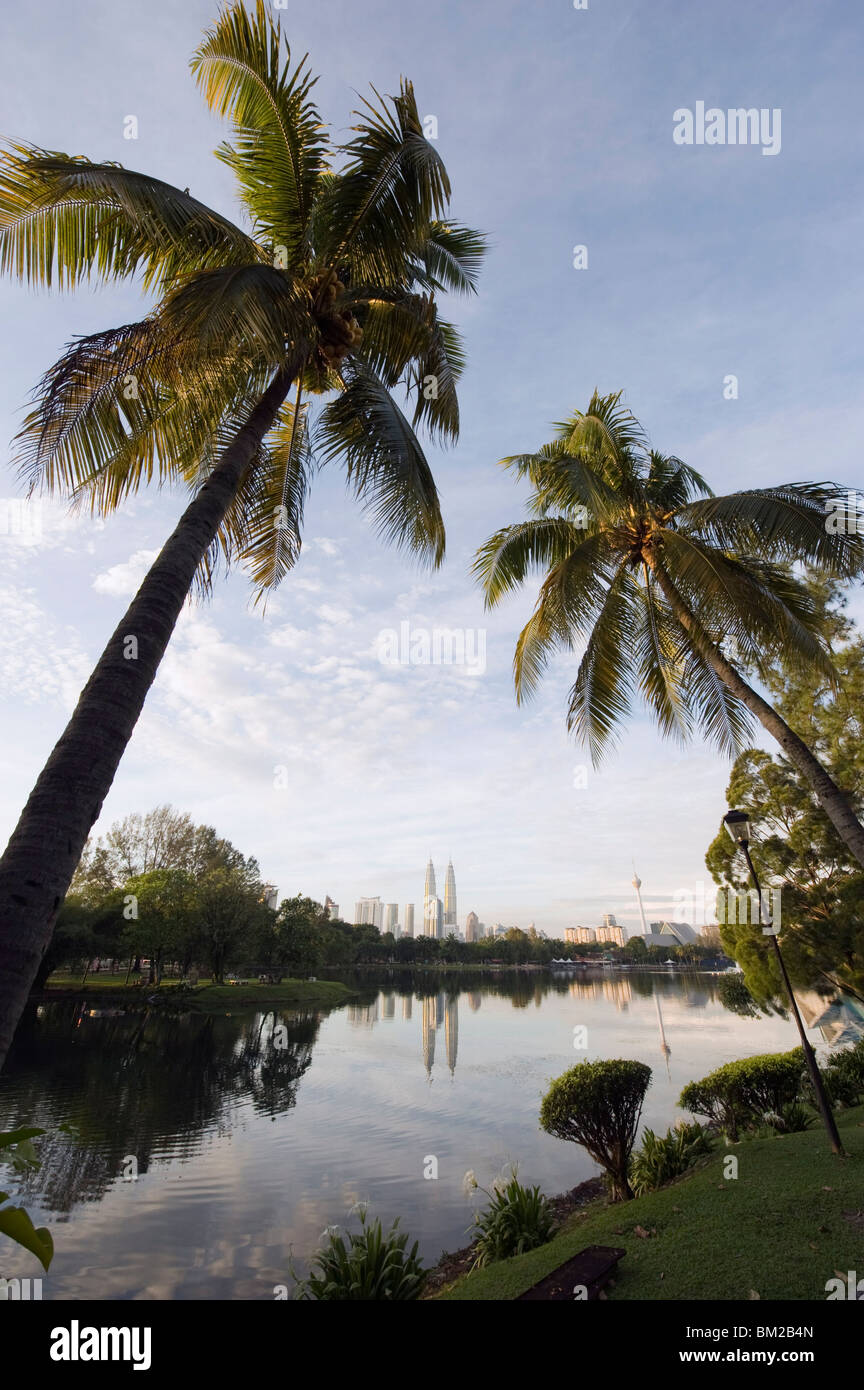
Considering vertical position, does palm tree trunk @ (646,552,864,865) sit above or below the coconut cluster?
below

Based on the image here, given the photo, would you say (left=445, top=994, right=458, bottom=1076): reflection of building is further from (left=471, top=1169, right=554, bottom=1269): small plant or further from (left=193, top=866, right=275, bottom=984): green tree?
(left=193, top=866, right=275, bottom=984): green tree

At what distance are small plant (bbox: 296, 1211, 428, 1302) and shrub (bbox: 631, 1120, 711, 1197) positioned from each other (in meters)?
4.17

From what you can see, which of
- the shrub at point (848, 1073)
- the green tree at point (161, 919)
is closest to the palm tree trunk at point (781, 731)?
the shrub at point (848, 1073)

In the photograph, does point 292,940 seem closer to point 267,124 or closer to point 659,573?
point 659,573

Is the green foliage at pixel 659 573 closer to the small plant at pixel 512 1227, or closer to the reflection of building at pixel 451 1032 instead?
the small plant at pixel 512 1227

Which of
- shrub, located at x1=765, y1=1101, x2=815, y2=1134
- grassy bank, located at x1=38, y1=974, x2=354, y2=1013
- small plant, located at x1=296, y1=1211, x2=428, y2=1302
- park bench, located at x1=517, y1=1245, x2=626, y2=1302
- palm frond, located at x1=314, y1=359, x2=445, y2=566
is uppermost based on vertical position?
palm frond, located at x1=314, y1=359, x2=445, y2=566

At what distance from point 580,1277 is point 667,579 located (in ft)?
30.0

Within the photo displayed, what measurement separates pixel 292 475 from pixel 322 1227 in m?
10.9

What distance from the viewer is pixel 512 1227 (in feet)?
25.3

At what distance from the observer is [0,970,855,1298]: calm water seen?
8789mm

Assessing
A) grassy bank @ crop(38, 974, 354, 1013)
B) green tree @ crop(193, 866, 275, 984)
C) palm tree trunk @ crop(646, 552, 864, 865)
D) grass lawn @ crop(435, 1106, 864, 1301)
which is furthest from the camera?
green tree @ crop(193, 866, 275, 984)

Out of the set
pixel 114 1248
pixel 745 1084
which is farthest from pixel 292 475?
pixel 745 1084

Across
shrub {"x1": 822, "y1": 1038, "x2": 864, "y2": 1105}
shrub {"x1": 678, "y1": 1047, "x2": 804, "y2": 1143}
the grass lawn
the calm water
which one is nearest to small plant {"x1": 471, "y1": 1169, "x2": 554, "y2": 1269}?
the grass lawn
